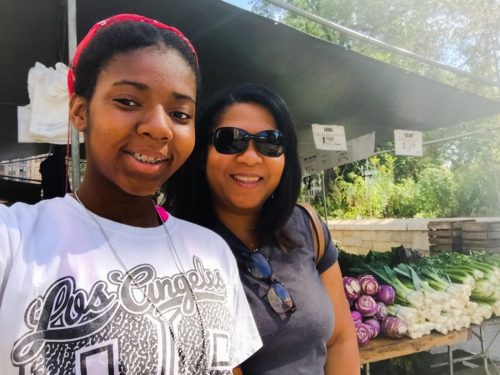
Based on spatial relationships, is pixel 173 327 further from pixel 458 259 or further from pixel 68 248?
pixel 458 259

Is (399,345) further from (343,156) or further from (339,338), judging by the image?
(343,156)

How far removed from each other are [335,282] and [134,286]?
98cm

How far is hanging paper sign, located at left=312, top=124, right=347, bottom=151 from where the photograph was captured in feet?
15.1

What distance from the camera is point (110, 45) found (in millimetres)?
880

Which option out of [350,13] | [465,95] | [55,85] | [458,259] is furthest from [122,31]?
[350,13]

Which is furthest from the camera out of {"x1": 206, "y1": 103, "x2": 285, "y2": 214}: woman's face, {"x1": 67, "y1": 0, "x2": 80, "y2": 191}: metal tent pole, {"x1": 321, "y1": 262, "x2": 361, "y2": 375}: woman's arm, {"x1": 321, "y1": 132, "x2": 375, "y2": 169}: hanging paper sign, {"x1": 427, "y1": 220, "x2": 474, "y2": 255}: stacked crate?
{"x1": 321, "y1": 132, "x2": 375, "y2": 169}: hanging paper sign

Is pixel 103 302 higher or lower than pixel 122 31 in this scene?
lower

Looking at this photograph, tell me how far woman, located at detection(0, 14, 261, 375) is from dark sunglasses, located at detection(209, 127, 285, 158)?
441 millimetres

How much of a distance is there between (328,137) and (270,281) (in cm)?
357

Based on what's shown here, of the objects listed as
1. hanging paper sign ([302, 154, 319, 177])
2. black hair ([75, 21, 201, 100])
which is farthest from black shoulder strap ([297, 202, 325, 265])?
hanging paper sign ([302, 154, 319, 177])

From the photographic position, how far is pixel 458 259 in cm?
380

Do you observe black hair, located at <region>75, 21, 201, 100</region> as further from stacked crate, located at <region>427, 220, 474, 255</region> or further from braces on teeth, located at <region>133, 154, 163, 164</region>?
stacked crate, located at <region>427, 220, 474, 255</region>

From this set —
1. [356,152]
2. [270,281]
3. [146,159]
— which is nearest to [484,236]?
[356,152]

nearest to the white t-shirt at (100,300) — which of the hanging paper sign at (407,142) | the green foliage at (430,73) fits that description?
the hanging paper sign at (407,142)
